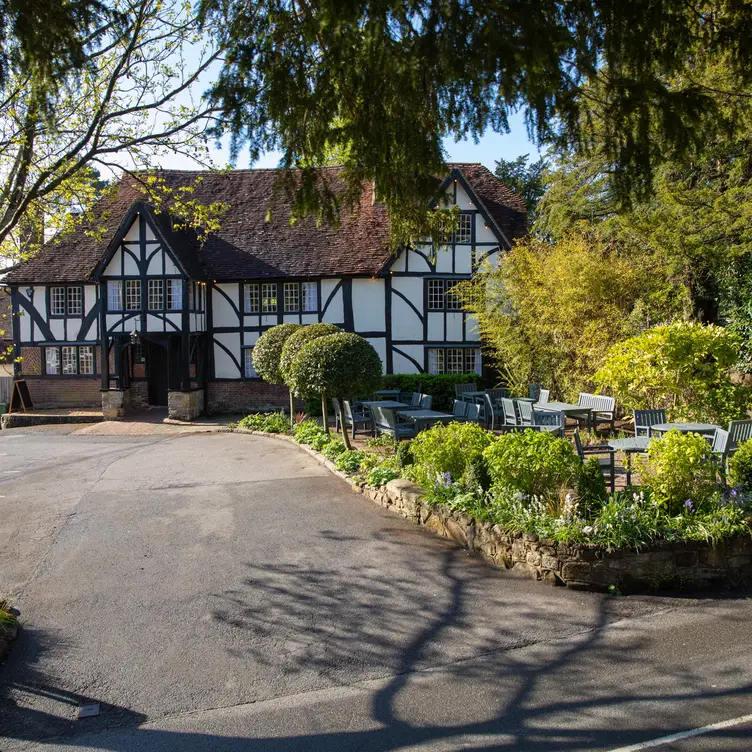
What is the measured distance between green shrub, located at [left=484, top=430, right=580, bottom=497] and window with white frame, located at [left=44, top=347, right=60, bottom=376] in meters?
21.2

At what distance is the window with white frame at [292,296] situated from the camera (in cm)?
2353

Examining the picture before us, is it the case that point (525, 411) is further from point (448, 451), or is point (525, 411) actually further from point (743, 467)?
point (743, 467)

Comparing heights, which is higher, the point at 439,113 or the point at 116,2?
the point at 116,2

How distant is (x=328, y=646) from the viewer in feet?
17.8

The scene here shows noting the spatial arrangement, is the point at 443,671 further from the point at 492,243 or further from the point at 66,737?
the point at 492,243

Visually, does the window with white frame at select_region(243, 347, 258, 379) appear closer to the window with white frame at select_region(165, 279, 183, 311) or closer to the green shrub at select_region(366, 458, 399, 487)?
the window with white frame at select_region(165, 279, 183, 311)

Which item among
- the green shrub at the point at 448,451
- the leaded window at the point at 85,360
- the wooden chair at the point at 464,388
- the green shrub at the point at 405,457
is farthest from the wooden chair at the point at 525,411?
the leaded window at the point at 85,360

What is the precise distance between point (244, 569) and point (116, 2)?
5.49m

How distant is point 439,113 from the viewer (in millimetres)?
5844

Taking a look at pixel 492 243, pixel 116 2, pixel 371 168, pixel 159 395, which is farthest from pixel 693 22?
pixel 159 395

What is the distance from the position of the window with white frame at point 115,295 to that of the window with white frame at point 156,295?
962mm

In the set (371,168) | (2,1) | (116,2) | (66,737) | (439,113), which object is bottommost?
(66,737)

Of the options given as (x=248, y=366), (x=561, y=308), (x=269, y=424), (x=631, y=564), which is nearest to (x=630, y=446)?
(x=631, y=564)

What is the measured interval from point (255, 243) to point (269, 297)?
2107 mm
